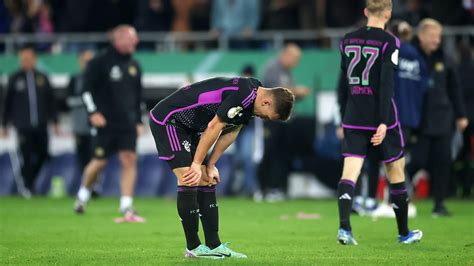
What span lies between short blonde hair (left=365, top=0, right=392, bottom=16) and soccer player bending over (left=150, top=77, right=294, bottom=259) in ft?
6.21

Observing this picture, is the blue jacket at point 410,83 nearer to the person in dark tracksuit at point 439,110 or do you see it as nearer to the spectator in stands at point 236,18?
the person in dark tracksuit at point 439,110

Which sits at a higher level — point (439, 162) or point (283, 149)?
point (439, 162)

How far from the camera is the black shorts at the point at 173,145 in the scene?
958 centimetres

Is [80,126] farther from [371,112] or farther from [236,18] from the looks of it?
[371,112]

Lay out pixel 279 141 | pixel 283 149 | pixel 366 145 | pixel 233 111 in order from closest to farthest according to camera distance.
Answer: pixel 233 111 → pixel 366 145 → pixel 279 141 → pixel 283 149

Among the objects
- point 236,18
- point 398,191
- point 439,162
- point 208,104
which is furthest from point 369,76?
point 236,18

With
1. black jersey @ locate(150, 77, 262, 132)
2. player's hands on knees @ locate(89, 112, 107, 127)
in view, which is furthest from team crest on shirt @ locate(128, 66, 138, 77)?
black jersey @ locate(150, 77, 262, 132)

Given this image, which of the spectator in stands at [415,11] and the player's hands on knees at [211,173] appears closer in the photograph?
the player's hands on knees at [211,173]

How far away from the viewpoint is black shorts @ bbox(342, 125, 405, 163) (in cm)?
1084

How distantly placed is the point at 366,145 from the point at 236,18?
34.9 ft

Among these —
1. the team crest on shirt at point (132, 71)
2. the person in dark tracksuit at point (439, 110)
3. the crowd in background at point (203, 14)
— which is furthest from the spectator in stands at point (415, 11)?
the team crest on shirt at point (132, 71)

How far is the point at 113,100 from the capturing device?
15883 mm

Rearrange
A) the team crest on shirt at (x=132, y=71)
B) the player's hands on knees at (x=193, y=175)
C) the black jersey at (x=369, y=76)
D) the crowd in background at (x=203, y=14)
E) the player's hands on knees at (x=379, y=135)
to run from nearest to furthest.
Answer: the player's hands on knees at (x=193, y=175) < the player's hands on knees at (x=379, y=135) < the black jersey at (x=369, y=76) < the team crest on shirt at (x=132, y=71) < the crowd in background at (x=203, y=14)

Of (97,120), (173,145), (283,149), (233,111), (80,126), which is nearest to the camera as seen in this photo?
(233,111)
